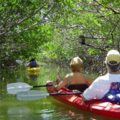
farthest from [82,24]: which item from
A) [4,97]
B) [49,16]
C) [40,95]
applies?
[40,95]

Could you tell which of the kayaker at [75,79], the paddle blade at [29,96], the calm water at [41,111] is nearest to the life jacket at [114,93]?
the calm water at [41,111]

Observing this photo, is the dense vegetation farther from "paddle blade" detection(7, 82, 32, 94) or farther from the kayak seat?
the kayak seat

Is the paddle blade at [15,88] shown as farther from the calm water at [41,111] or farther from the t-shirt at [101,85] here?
the t-shirt at [101,85]

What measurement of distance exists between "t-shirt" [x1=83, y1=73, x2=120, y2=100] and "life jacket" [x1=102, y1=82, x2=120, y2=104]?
0.05 metres

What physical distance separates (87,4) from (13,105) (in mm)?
5366

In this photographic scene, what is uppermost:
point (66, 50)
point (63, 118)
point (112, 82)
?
point (66, 50)

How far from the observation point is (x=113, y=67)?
11.4ft

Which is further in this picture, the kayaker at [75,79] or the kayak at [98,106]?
the kayaker at [75,79]

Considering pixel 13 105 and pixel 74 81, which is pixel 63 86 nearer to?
pixel 74 81

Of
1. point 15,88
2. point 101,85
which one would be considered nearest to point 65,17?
point 15,88

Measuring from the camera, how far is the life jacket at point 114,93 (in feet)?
11.6

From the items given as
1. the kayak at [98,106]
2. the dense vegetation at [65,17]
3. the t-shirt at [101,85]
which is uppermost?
the dense vegetation at [65,17]

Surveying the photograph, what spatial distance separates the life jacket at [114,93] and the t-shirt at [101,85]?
0.17 ft

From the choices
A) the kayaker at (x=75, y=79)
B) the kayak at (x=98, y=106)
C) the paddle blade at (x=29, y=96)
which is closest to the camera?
the kayak at (x=98, y=106)
